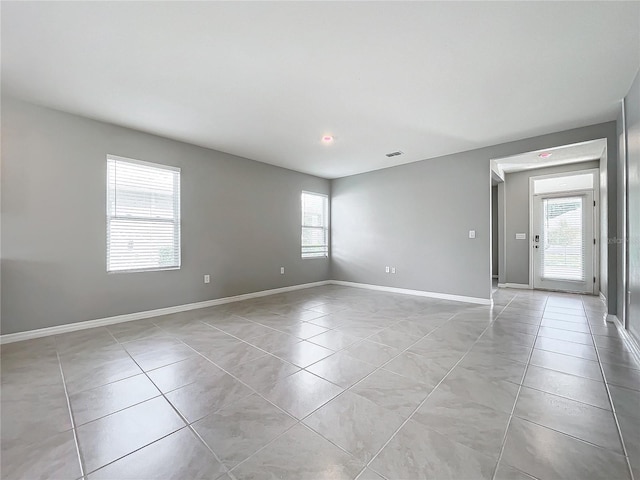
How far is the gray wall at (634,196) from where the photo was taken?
2.55 meters

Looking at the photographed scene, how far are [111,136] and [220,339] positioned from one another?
3011 mm

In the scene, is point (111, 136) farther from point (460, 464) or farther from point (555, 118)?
point (555, 118)

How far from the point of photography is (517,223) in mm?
6195

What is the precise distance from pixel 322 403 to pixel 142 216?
3507mm

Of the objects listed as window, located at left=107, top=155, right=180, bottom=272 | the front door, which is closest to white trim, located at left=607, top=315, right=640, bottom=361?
the front door

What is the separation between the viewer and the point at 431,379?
211 centimetres

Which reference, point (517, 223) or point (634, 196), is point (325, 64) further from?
point (517, 223)

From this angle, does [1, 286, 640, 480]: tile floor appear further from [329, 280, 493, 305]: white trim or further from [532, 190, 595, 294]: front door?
[532, 190, 595, 294]: front door

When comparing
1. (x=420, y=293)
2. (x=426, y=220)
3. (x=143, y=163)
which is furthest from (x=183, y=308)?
(x=426, y=220)

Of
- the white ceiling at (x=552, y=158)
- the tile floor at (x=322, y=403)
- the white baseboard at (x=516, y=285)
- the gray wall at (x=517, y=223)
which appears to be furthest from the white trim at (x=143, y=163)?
the white baseboard at (x=516, y=285)

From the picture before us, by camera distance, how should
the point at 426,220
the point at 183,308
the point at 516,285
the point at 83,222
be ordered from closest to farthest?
1. the point at 83,222
2. the point at 183,308
3. the point at 426,220
4. the point at 516,285

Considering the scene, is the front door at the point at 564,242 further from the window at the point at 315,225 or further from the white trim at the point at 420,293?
the window at the point at 315,225

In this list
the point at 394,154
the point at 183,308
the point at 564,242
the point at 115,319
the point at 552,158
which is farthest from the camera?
the point at 564,242

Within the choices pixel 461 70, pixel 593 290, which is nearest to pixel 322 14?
pixel 461 70
